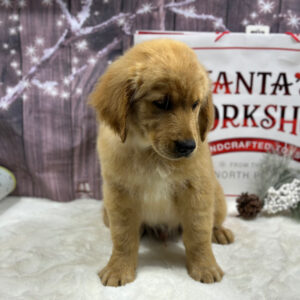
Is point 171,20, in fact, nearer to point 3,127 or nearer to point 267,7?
point 267,7

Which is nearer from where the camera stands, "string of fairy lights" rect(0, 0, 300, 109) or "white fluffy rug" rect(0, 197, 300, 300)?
"white fluffy rug" rect(0, 197, 300, 300)

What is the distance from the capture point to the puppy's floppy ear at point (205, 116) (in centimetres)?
150

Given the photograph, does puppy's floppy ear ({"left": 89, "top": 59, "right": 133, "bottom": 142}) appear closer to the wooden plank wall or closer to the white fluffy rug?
the white fluffy rug

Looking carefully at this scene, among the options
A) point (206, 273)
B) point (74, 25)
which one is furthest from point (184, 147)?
point (74, 25)

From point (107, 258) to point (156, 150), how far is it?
668mm

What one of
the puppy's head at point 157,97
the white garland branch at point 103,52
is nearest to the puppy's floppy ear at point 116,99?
the puppy's head at point 157,97

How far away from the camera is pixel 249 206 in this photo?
203 centimetres

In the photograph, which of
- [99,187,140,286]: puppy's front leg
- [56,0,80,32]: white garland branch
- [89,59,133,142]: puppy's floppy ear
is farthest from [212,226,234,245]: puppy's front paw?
[56,0,80,32]: white garland branch

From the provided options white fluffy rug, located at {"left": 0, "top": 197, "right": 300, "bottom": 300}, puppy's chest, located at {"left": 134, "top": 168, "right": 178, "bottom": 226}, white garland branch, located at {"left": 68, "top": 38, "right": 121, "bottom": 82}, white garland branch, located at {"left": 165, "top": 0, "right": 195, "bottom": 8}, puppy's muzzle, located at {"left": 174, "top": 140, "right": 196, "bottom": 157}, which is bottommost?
white fluffy rug, located at {"left": 0, "top": 197, "right": 300, "bottom": 300}

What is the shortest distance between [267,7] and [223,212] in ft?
4.21

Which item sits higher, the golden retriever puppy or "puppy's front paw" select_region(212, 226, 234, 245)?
the golden retriever puppy

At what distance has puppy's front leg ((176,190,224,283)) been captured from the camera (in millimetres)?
1462

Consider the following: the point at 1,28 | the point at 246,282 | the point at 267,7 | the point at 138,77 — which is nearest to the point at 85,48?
the point at 1,28

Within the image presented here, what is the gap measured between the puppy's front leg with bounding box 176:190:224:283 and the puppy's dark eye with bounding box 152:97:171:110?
393 mm
